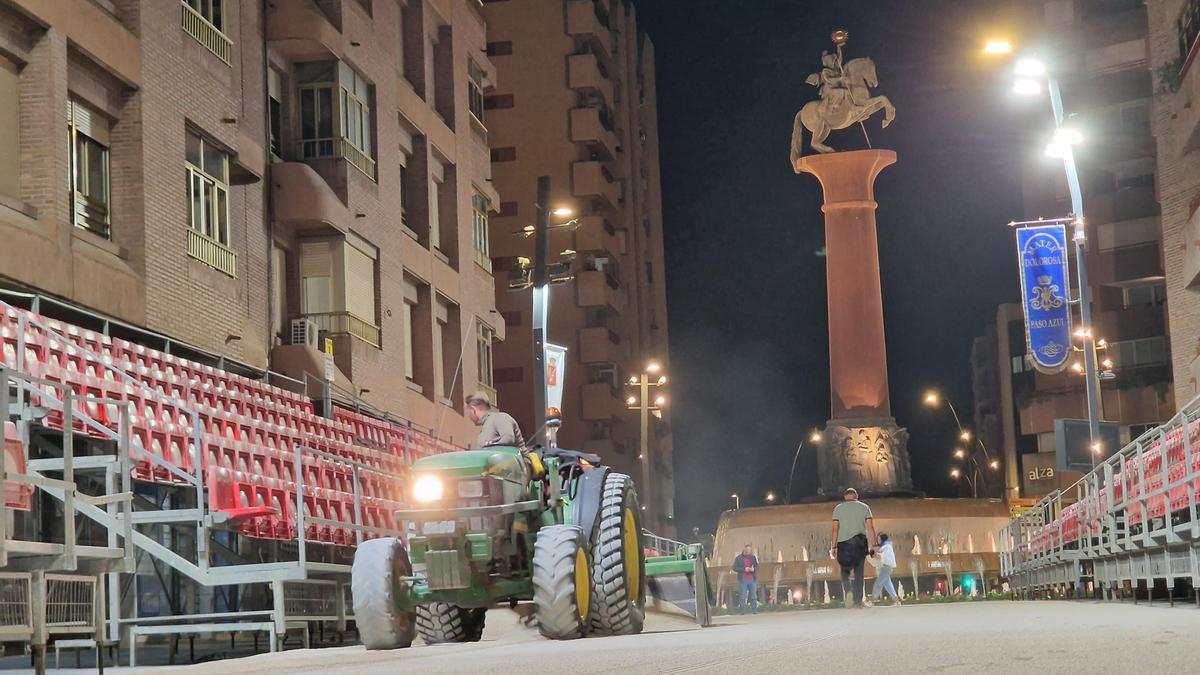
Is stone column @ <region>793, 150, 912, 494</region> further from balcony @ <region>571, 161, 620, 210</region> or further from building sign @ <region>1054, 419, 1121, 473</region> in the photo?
balcony @ <region>571, 161, 620, 210</region>

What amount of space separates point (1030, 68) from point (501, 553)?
1824 centimetres

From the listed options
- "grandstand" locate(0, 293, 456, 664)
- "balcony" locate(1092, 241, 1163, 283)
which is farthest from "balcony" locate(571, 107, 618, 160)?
"grandstand" locate(0, 293, 456, 664)

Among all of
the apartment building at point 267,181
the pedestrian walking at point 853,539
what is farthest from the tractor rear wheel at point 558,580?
the pedestrian walking at point 853,539

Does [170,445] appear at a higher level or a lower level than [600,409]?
lower

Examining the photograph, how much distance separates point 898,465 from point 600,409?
28.1m

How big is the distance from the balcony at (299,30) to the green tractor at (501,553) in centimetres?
1879

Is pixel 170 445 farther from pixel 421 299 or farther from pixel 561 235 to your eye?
pixel 561 235

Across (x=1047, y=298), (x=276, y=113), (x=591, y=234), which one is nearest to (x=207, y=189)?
(x=276, y=113)

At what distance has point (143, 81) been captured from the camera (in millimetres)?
26469

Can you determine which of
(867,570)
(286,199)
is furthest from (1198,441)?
(867,570)

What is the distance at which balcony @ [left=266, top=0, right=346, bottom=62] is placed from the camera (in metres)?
33.4

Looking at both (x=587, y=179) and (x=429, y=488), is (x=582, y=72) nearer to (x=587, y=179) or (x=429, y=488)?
(x=587, y=179)

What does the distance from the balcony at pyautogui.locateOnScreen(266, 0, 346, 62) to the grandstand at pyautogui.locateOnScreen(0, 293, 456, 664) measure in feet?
28.6

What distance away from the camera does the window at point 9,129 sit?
22.9 metres
